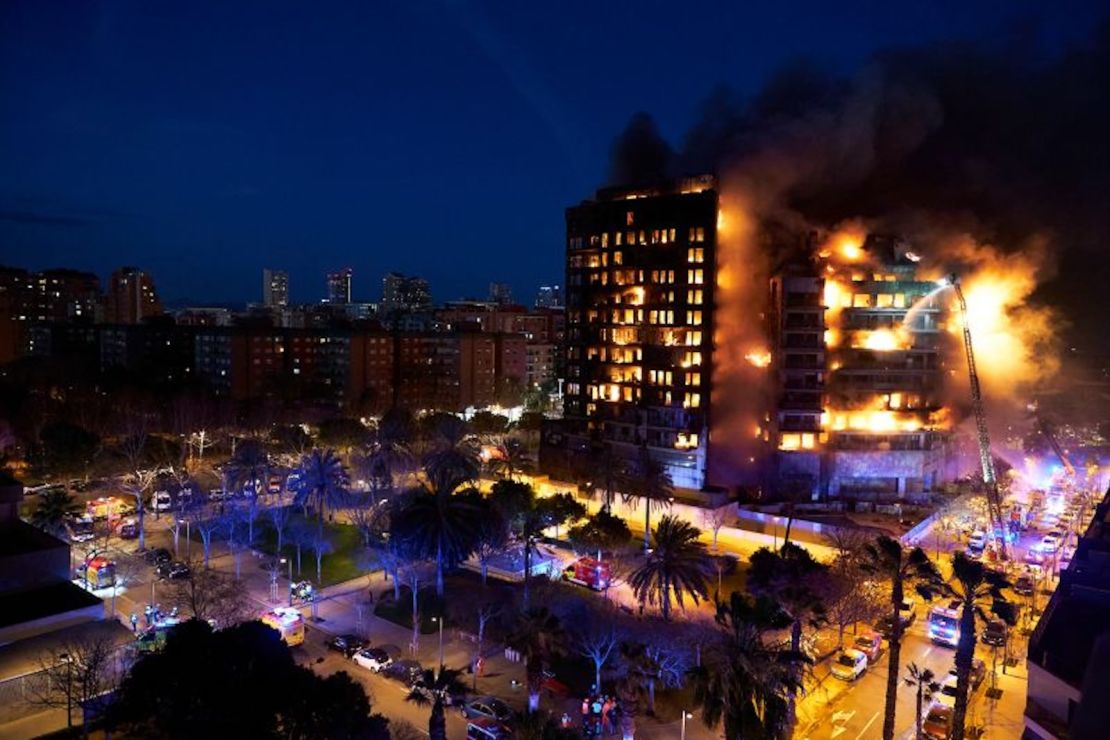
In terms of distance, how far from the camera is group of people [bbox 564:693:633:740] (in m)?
24.0

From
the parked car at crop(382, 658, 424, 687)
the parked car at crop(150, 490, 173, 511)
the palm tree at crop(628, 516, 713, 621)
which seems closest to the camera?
the parked car at crop(382, 658, 424, 687)

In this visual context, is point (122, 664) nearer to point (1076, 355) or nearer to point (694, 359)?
point (694, 359)

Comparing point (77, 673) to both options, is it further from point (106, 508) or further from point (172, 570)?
point (106, 508)

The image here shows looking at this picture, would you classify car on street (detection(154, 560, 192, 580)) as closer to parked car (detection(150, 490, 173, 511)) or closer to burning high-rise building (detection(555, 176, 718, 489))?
parked car (detection(150, 490, 173, 511))

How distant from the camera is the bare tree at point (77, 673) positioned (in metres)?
21.8

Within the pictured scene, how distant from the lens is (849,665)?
28609mm

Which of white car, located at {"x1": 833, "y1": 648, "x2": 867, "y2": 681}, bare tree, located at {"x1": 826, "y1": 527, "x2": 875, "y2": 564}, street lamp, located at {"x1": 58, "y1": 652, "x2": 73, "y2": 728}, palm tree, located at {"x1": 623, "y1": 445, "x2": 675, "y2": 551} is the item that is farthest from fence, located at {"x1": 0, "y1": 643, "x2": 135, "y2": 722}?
bare tree, located at {"x1": 826, "y1": 527, "x2": 875, "y2": 564}

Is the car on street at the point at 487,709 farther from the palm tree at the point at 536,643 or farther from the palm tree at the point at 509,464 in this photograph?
the palm tree at the point at 509,464

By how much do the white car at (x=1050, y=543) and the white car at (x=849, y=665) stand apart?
23074 millimetres

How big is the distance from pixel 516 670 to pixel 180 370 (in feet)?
331

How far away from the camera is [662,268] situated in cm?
6128

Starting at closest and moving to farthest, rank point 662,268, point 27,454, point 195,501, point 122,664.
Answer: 1. point 122,664
2. point 195,501
3. point 27,454
4. point 662,268

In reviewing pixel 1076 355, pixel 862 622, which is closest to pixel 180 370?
pixel 862 622

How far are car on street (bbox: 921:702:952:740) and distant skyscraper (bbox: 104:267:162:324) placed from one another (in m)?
187
